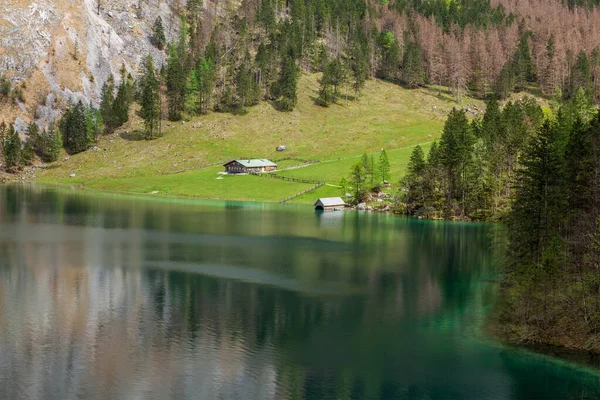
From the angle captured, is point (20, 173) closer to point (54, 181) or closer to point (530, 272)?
point (54, 181)

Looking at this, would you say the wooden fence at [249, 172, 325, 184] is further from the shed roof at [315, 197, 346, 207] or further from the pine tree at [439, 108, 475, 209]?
the pine tree at [439, 108, 475, 209]

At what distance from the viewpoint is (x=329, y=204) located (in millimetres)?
142250

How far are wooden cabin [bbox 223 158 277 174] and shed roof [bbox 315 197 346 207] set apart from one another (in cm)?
3626

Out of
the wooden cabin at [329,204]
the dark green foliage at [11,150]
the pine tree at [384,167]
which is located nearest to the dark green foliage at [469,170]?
the pine tree at [384,167]

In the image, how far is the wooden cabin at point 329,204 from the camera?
142 meters

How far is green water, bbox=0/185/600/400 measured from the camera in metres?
36.3

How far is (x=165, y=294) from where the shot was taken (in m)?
57.4

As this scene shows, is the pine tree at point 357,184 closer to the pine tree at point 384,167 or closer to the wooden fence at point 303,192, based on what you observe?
the pine tree at point 384,167

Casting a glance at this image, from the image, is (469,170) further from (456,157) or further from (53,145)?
(53,145)

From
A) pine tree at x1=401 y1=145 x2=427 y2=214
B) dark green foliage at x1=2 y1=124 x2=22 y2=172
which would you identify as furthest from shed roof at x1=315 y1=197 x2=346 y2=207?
dark green foliage at x1=2 y1=124 x2=22 y2=172

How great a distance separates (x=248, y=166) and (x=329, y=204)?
1582 inches

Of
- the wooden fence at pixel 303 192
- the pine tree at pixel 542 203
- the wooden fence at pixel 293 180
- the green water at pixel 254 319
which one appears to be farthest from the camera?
the wooden fence at pixel 293 180

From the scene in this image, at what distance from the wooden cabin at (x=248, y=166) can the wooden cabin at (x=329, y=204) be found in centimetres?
3626

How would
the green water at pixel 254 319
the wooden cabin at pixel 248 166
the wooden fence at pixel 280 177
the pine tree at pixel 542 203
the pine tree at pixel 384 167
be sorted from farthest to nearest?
1. the wooden cabin at pixel 248 166
2. the wooden fence at pixel 280 177
3. the pine tree at pixel 384 167
4. the pine tree at pixel 542 203
5. the green water at pixel 254 319
